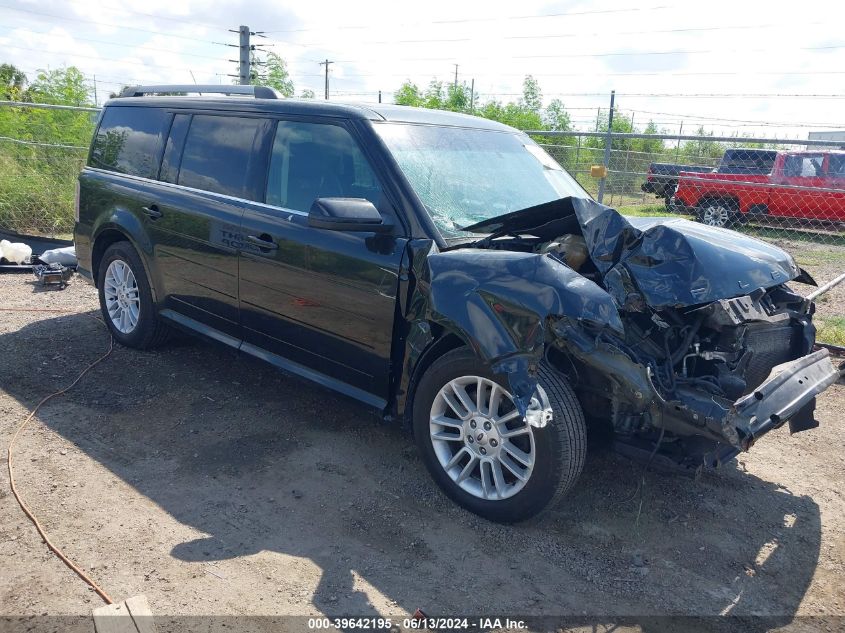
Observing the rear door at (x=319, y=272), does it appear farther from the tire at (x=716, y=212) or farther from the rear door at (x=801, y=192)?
the tire at (x=716, y=212)

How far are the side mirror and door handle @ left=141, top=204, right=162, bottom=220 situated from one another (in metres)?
1.90

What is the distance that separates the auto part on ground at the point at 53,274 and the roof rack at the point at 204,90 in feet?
8.47

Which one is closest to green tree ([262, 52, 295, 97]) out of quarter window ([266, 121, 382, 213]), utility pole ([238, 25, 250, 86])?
utility pole ([238, 25, 250, 86])

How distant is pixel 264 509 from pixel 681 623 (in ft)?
6.44

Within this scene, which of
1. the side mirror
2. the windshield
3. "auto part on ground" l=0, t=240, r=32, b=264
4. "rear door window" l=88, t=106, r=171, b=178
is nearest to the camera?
the side mirror

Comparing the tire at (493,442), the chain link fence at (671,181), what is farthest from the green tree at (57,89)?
the tire at (493,442)

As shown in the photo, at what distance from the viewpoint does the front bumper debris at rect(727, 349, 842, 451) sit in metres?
3.05

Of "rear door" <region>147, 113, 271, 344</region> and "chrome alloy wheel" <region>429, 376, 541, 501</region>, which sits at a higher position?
"rear door" <region>147, 113, 271, 344</region>

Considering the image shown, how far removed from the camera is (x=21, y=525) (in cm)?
334

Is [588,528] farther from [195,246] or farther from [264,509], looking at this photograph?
[195,246]

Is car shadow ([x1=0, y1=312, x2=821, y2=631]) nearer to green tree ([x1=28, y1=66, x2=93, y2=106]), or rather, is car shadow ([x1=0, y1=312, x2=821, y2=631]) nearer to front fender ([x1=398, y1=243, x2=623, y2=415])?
front fender ([x1=398, y1=243, x2=623, y2=415])

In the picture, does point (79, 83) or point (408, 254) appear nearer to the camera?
point (408, 254)

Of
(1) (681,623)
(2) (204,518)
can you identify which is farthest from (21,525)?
(1) (681,623)

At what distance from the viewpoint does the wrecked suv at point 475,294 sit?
3.12 meters
